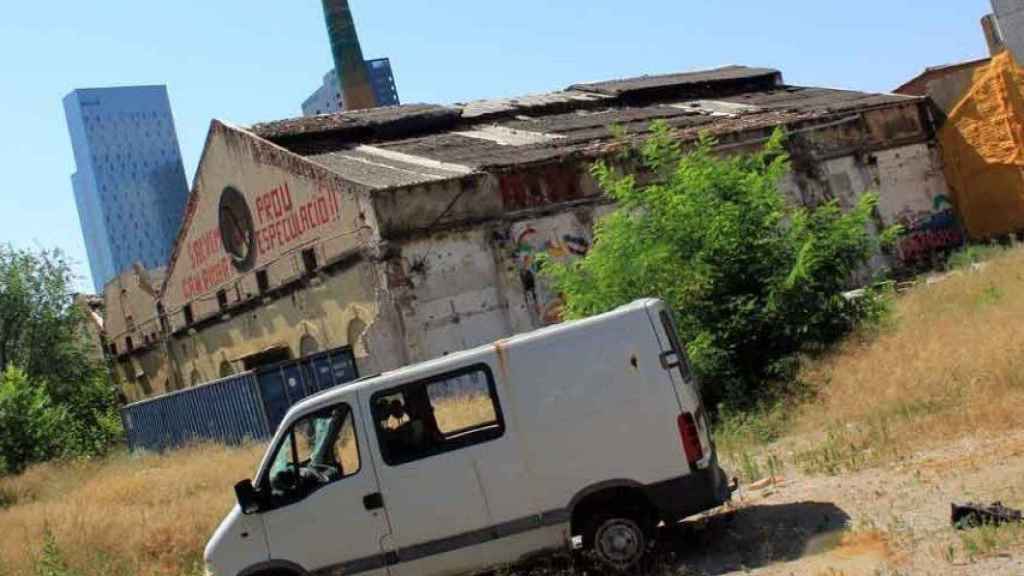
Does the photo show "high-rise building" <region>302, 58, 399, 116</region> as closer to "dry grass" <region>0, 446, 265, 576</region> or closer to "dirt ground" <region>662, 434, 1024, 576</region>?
"dry grass" <region>0, 446, 265, 576</region>

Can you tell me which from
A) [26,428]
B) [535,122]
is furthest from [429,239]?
[26,428]

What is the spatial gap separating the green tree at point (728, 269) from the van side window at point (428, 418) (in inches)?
254

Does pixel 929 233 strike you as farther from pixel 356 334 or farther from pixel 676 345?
pixel 676 345

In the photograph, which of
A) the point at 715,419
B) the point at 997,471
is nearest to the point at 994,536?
the point at 997,471

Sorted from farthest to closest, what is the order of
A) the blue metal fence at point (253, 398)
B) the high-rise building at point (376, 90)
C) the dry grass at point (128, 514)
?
the high-rise building at point (376, 90), the blue metal fence at point (253, 398), the dry grass at point (128, 514)

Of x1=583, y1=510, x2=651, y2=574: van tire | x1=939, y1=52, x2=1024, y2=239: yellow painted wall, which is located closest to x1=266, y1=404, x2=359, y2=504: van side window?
x1=583, y1=510, x2=651, y2=574: van tire

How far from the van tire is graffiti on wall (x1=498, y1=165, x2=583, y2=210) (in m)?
15.1

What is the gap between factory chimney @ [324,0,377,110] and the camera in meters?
46.8

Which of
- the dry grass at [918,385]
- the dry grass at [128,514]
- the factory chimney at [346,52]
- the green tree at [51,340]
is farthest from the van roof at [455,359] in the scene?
the factory chimney at [346,52]

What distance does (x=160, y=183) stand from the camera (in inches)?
7382

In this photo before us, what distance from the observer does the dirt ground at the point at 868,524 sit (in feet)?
20.1

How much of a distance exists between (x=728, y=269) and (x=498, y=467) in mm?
7481

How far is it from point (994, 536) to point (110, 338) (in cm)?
3752

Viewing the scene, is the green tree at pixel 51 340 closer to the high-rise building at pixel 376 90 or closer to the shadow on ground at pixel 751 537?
the shadow on ground at pixel 751 537
